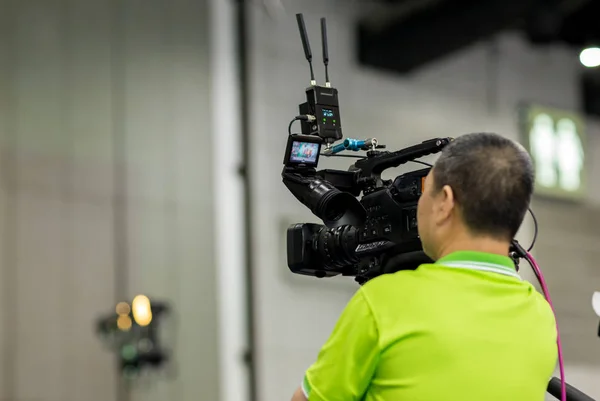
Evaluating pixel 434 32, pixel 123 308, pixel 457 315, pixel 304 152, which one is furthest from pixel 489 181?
pixel 434 32

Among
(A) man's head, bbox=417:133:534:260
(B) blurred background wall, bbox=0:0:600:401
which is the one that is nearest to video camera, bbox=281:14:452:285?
(A) man's head, bbox=417:133:534:260

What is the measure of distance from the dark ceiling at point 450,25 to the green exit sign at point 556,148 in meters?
0.57

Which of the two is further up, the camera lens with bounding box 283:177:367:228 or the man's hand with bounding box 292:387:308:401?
the camera lens with bounding box 283:177:367:228

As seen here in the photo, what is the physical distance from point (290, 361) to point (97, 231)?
1.44m

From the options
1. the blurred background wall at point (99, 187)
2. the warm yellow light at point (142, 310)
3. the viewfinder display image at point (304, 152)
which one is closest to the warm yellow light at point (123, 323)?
the warm yellow light at point (142, 310)

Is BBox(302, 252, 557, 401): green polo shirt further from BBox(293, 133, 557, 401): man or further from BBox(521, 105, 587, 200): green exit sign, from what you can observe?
BBox(521, 105, 587, 200): green exit sign

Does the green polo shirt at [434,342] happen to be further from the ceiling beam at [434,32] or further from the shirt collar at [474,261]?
the ceiling beam at [434,32]

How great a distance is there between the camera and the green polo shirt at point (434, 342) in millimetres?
1269

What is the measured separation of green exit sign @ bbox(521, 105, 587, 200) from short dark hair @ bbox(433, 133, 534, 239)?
17.0 feet

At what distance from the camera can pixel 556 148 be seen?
6.71 meters

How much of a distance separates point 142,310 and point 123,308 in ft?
0.44

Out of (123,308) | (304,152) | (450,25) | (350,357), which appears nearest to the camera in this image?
(350,357)

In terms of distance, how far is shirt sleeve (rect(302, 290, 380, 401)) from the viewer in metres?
1.27

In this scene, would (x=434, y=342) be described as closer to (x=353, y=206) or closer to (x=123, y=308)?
(x=353, y=206)
